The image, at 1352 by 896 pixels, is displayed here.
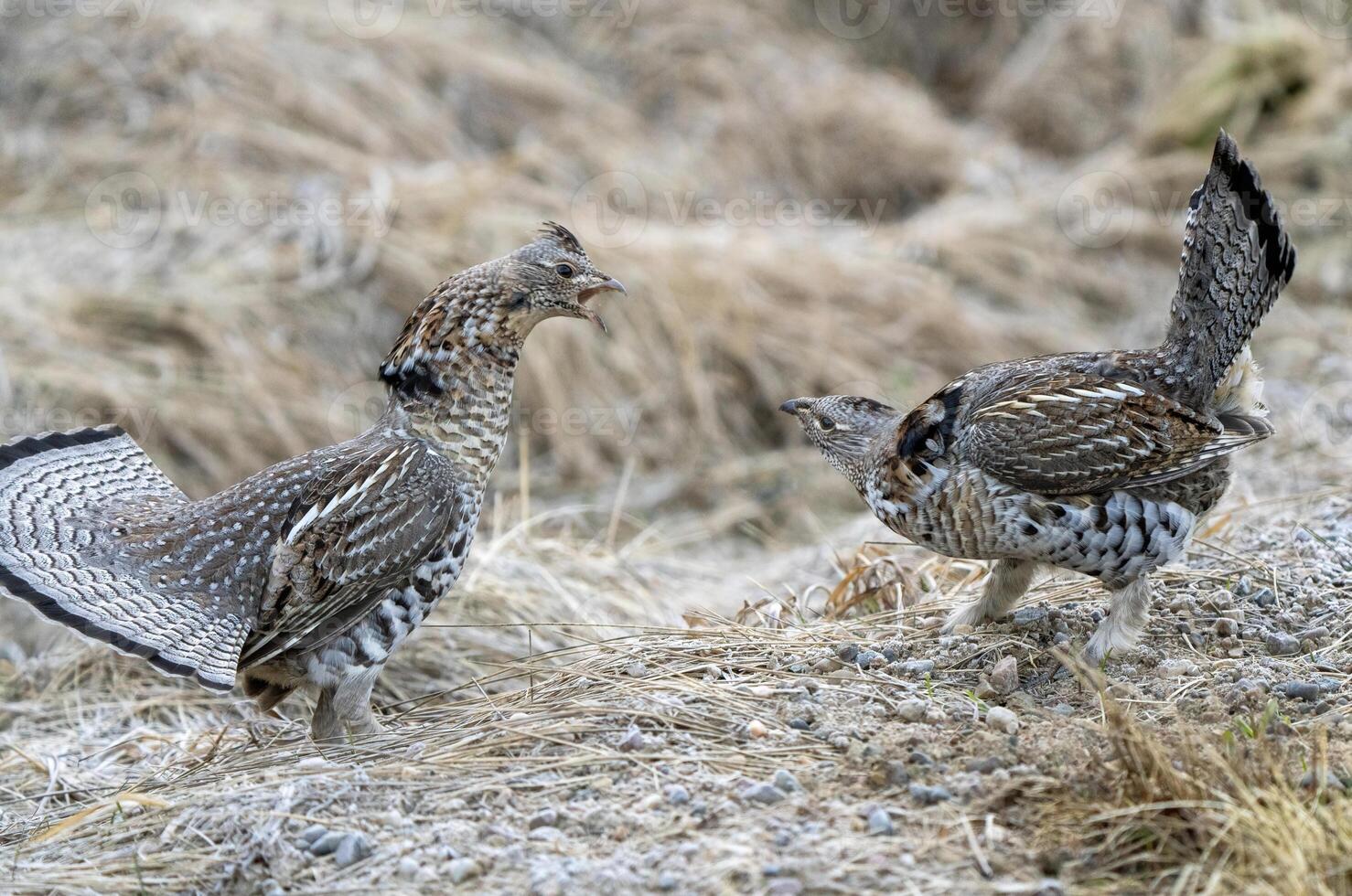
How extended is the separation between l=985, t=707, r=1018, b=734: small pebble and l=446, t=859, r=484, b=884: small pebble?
1504 millimetres

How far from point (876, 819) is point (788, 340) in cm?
690

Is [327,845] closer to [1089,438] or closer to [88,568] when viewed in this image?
[88,568]

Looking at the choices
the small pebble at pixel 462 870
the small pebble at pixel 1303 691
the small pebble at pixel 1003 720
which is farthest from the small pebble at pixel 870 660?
the small pebble at pixel 462 870

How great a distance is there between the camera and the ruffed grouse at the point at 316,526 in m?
4.06

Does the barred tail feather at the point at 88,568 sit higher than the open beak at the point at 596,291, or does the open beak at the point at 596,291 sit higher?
the open beak at the point at 596,291

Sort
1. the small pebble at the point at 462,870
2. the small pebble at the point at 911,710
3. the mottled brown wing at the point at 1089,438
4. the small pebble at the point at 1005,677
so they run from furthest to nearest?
the mottled brown wing at the point at 1089,438 → the small pebble at the point at 1005,677 → the small pebble at the point at 911,710 → the small pebble at the point at 462,870

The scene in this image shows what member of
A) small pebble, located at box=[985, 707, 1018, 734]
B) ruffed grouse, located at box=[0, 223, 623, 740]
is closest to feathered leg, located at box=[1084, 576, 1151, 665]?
small pebble, located at box=[985, 707, 1018, 734]

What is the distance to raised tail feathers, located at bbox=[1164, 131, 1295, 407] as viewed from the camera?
4.41 m

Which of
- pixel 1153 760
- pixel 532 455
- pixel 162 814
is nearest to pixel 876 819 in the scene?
pixel 1153 760

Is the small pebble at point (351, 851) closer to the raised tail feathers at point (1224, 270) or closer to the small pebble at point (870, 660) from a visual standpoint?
the small pebble at point (870, 660)

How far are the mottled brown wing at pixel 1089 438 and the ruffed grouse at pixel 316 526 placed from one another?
1417mm

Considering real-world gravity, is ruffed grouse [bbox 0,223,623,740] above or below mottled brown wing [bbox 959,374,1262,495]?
below

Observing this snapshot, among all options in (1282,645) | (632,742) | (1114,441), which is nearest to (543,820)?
(632,742)

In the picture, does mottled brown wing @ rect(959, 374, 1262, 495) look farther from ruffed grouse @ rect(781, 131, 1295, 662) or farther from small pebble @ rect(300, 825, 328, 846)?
small pebble @ rect(300, 825, 328, 846)
